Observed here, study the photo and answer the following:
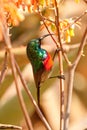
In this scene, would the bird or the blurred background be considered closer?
the bird

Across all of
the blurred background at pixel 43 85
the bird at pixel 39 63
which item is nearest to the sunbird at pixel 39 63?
the bird at pixel 39 63

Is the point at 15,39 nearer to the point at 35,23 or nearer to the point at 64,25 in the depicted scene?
the point at 35,23

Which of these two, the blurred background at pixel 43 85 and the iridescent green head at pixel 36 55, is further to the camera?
the blurred background at pixel 43 85

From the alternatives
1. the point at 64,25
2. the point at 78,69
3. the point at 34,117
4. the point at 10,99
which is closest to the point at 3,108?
the point at 10,99

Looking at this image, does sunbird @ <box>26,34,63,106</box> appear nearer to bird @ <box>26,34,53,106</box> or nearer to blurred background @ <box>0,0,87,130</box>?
bird @ <box>26,34,53,106</box>

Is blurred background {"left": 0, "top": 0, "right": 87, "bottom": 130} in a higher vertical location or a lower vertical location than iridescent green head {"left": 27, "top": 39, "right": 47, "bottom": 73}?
lower

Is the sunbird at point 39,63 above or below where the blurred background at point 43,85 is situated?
above

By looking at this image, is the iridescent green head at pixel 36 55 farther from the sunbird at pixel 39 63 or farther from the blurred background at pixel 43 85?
the blurred background at pixel 43 85

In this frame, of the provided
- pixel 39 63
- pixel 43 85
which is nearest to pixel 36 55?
pixel 39 63

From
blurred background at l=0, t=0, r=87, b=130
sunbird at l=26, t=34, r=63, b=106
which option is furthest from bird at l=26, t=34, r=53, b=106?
blurred background at l=0, t=0, r=87, b=130
